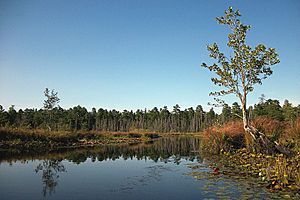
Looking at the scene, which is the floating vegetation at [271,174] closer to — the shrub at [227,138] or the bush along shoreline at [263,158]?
the bush along shoreline at [263,158]

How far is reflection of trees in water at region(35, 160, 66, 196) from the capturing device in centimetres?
984

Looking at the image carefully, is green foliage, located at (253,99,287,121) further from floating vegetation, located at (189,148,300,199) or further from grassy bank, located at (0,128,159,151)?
floating vegetation, located at (189,148,300,199)

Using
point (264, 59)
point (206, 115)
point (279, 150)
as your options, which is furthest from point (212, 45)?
point (206, 115)

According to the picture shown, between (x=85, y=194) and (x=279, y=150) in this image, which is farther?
(x=279, y=150)

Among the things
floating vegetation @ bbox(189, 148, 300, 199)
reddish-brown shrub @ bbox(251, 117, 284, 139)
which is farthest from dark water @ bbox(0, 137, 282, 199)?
reddish-brown shrub @ bbox(251, 117, 284, 139)

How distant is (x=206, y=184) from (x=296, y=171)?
11.2ft

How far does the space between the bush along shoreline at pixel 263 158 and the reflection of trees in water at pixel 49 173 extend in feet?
25.9

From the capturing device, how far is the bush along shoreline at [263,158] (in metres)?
9.50

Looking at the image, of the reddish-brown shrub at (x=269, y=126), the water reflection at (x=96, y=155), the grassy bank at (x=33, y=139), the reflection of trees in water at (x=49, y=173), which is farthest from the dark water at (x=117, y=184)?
the grassy bank at (x=33, y=139)

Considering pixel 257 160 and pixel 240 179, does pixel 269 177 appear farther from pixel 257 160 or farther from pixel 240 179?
pixel 257 160

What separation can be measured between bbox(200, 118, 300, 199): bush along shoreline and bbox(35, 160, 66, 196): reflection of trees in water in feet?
25.9

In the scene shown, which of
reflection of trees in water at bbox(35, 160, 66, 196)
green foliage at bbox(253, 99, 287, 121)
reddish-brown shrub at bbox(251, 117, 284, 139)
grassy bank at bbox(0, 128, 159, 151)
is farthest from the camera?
green foliage at bbox(253, 99, 287, 121)

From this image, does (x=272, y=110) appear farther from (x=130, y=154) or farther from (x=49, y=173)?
(x=49, y=173)

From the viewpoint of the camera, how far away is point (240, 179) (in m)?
11.0
